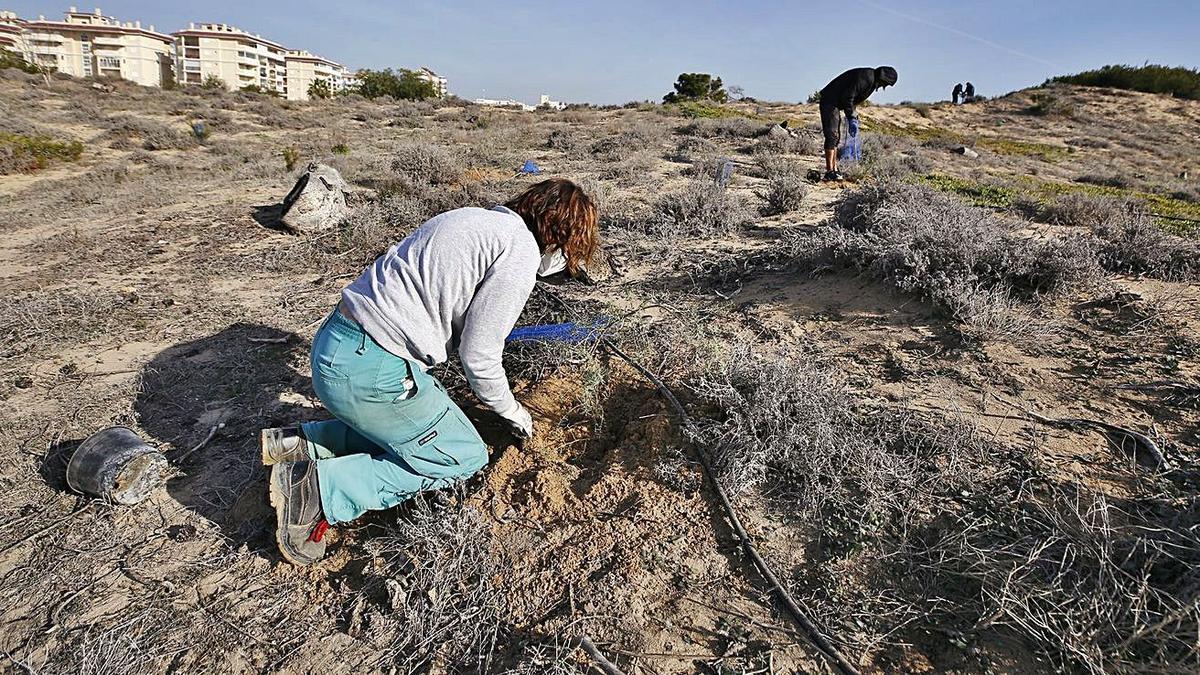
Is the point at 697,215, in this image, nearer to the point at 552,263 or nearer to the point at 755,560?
the point at 552,263

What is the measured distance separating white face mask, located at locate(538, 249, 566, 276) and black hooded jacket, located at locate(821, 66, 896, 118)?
24.2 feet

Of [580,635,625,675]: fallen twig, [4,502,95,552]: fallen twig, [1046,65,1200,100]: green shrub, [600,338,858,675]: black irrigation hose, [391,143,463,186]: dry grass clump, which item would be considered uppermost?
[1046,65,1200,100]: green shrub

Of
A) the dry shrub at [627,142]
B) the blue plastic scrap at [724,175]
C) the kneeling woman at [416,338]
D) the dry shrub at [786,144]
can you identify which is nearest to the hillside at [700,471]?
the kneeling woman at [416,338]

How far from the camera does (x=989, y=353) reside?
3.12 metres

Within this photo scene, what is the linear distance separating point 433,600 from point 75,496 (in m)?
1.85

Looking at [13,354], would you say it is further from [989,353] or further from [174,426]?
[989,353]

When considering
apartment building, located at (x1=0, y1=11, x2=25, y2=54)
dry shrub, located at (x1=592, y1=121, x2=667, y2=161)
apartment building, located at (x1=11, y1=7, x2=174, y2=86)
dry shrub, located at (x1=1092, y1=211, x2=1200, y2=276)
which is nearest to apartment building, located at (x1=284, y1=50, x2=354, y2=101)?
apartment building, located at (x1=11, y1=7, x2=174, y2=86)

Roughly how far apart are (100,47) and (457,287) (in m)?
65.4

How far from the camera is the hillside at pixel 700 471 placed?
1854 mm

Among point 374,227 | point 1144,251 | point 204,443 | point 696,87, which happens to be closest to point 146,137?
point 374,227

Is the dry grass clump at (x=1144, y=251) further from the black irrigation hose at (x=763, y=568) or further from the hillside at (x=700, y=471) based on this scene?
the black irrigation hose at (x=763, y=568)

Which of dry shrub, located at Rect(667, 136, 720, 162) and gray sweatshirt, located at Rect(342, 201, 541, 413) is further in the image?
dry shrub, located at Rect(667, 136, 720, 162)

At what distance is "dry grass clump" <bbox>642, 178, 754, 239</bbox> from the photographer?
587cm

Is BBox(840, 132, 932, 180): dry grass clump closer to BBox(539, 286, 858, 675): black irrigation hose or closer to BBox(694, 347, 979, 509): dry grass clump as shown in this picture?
BBox(694, 347, 979, 509): dry grass clump
